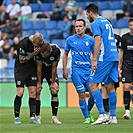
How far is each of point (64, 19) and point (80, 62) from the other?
478 inches

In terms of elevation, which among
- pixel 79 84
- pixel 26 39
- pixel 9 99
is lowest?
pixel 9 99

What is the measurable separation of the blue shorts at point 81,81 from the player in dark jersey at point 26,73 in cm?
89

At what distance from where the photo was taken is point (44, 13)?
2658 cm

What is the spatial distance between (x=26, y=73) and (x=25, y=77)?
9 centimetres

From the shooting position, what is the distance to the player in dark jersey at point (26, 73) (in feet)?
40.1

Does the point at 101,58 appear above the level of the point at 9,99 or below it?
above

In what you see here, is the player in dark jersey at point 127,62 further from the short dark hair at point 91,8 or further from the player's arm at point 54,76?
the short dark hair at point 91,8

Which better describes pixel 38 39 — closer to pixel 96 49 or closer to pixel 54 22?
pixel 96 49

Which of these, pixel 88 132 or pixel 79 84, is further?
pixel 79 84

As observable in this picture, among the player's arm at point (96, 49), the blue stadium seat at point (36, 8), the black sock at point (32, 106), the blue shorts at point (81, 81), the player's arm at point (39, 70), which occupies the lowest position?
the black sock at point (32, 106)

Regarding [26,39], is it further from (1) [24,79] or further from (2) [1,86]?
(2) [1,86]

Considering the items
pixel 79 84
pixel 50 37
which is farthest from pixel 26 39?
pixel 50 37

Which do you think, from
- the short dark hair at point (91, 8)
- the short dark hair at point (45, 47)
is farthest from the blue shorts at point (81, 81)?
the short dark hair at point (91, 8)

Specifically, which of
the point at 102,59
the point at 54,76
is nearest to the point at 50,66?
the point at 54,76
